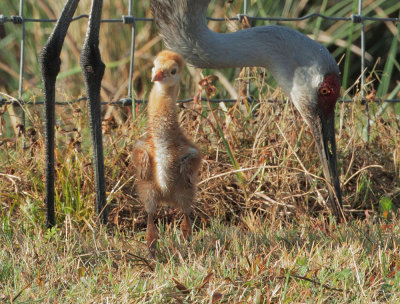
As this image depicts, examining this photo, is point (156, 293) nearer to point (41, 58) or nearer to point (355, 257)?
point (355, 257)

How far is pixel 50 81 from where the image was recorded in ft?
12.3

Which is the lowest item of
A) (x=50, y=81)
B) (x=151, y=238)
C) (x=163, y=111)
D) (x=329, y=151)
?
(x=151, y=238)

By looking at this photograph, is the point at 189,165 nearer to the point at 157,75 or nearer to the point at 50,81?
the point at 157,75

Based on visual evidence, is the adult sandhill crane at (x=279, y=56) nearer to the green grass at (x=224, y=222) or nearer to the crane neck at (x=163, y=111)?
the green grass at (x=224, y=222)

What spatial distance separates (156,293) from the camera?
2.73 metres

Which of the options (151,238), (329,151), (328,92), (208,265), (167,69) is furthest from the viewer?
(329,151)

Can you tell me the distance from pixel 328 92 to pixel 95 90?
4.06 ft

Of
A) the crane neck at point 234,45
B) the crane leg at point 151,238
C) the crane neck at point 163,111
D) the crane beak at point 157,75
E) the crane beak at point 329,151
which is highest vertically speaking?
the crane neck at point 234,45

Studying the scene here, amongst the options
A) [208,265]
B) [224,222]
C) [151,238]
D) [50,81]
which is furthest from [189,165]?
[50,81]

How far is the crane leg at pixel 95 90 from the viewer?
3760mm

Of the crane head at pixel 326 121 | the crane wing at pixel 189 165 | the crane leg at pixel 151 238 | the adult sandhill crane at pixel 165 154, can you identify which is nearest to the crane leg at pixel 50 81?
the adult sandhill crane at pixel 165 154

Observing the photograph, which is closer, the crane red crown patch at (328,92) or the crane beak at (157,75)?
the crane beak at (157,75)

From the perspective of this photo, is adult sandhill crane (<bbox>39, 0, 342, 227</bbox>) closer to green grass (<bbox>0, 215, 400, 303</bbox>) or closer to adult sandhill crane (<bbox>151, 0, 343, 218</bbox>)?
adult sandhill crane (<bbox>151, 0, 343, 218</bbox>)

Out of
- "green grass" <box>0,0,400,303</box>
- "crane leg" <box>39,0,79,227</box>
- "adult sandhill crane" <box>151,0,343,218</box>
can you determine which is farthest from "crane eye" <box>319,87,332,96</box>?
"crane leg" <box>39,0,79,227</box>
